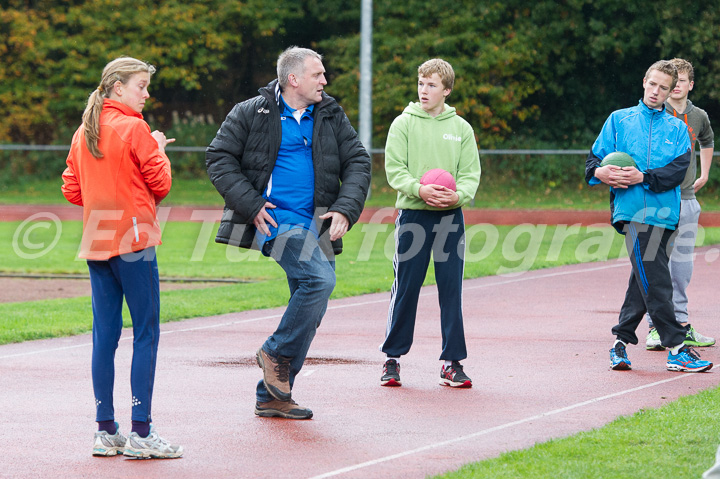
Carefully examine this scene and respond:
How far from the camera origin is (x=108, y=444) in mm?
5848

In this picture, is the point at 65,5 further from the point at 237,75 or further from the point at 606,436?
the point at 606,436

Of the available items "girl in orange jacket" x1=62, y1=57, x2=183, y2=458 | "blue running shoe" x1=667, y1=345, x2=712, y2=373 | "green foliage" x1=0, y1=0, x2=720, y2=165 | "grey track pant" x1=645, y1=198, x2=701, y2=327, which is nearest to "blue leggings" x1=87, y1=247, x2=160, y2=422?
"girl in orange jacket" x1=62, y1=57, x2=183, y2=458

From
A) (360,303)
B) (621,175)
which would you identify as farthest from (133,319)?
(360,303)

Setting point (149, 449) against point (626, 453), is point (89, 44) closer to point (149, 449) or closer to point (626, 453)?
point (149, 449)

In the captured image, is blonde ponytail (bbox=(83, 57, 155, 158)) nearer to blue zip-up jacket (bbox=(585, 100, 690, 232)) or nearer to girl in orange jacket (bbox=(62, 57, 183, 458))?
girl in orange jacket (bbox=(62, 57, 183, 458))

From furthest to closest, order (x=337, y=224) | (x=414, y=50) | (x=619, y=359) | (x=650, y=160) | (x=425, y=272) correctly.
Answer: (x=414, y=50), (x=619, y=359), (x=650, y=160), (x=425, y=272), (x=337, y=224)

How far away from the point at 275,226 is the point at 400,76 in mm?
30302

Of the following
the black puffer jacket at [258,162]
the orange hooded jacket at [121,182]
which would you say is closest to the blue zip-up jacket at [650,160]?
the black puffer jacket at [258,162]

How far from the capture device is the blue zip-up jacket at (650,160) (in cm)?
795

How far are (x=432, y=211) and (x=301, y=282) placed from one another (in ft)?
4.87

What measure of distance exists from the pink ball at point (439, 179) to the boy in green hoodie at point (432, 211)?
0.11 metres

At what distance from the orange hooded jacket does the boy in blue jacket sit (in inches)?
140

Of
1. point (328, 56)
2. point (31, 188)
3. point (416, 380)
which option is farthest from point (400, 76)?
point (416, 380)

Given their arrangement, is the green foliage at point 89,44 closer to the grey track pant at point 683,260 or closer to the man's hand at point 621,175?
the grey track pant at point 683,260
